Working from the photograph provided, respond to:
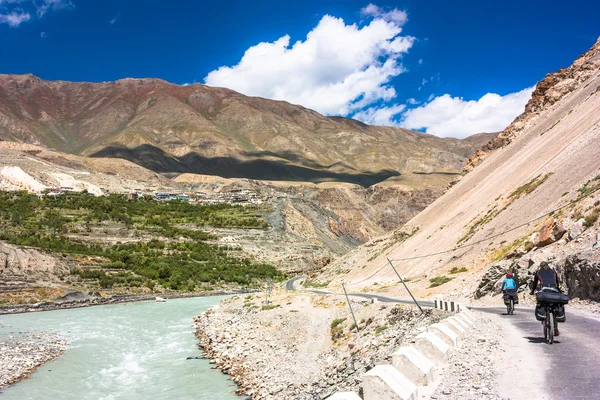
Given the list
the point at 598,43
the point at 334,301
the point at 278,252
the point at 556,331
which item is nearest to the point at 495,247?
the point at 334,301

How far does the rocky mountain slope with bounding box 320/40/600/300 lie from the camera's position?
20750 mm

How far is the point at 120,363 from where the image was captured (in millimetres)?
25547

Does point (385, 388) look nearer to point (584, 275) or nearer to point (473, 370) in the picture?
point (473, 370)

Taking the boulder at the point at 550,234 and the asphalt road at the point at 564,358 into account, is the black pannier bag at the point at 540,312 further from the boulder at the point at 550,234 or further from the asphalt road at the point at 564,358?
the boulder at the point at 550,234

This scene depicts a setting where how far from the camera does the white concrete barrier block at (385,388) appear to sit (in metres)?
5.95

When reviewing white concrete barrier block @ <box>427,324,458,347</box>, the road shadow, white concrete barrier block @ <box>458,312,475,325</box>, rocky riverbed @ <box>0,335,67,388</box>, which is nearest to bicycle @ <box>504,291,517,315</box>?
white concrete barrier block @ <box>458,312,475,325</box>

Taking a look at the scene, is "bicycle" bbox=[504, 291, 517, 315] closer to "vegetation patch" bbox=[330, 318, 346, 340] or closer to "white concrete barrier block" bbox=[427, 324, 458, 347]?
"white concrete barrier block" bbox=[427, 324, 458, 347]

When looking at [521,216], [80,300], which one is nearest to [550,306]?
[521,216]

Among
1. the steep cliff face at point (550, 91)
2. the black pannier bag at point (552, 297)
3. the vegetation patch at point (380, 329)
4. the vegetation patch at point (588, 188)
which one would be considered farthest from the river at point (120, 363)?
the steep cliff face at point (550, 91)

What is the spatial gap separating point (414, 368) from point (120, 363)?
2289 centimetres

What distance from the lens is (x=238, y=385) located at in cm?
1938

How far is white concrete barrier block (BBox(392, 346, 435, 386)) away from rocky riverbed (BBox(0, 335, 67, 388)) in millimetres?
20679

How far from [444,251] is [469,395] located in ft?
110

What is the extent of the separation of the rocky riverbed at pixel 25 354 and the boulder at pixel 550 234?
2603 cm
